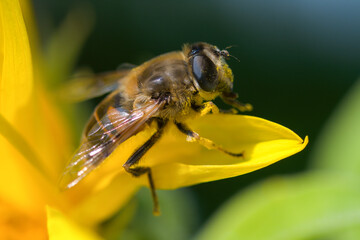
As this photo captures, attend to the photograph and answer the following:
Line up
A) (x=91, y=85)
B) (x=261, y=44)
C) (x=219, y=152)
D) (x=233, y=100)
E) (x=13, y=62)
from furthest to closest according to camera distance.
→ (x=261, y=44) < (x=91, y=85) < (x=233, y=100) < (x=219, y=152) < (x=13, y=62)

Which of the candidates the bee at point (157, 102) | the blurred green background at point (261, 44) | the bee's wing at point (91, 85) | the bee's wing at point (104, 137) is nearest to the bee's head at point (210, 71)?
the bee at point (157, 102)

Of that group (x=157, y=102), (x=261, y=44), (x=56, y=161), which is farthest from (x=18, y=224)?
(x=261, y=44)

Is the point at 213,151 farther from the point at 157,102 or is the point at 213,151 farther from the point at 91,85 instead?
the point at 91,85

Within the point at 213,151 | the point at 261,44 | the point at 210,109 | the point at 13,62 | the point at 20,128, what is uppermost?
the point at 13,62

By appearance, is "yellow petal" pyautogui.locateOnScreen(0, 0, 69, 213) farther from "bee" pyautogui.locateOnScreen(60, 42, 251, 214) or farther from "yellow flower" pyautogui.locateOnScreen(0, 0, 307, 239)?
"bee" pyautogui.locateOnScreen(60, 42, 251, 214)

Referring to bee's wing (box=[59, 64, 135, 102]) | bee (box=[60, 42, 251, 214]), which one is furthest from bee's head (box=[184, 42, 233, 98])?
bee's wing (box=[59, 64, 135, 102])

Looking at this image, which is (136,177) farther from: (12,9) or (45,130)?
Result: (12,9)

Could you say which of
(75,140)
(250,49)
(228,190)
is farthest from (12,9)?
(250,49)
